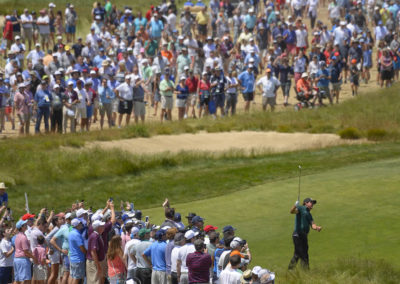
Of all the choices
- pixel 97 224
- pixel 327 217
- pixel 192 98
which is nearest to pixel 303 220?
pixel 327 217

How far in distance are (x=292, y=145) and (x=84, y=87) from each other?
8460 millimetres

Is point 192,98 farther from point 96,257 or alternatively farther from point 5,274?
point 96,257

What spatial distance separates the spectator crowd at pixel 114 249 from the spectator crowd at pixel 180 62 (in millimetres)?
14493

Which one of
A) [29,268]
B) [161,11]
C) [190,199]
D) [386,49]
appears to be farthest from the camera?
[161,11]

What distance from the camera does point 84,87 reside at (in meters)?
34.4

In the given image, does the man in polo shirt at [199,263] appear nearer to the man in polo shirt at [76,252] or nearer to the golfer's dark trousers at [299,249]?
the golfer's dark trousers at [299,249]

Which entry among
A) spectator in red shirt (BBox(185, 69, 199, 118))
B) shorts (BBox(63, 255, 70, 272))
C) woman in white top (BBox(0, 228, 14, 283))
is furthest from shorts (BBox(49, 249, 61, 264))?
spectator in red shirt (BBox(185, 69, 199, 118))

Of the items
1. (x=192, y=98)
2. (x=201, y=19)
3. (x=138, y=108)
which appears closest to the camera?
(x=138, y=108)

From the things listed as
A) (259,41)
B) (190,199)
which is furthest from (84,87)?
(259,41)

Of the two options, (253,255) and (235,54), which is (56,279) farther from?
(235,54)

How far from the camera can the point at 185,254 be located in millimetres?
16312

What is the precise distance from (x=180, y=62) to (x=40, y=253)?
75.1 ft

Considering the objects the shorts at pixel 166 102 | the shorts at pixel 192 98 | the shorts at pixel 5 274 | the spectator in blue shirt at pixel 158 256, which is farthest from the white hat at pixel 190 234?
the shorts at pixel 192 98

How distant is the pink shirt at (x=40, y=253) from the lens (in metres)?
18.6
